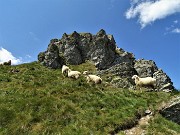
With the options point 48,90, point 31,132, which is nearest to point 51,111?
point 31,132

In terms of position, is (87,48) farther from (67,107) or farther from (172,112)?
(67,107)

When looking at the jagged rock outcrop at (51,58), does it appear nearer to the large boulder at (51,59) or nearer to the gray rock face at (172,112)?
the large boulder at (51,59)

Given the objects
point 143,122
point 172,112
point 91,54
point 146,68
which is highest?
point 91,54

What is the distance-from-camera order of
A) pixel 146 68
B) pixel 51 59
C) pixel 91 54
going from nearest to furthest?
pixel 146 68
pixel 51 59
pixel 91 54

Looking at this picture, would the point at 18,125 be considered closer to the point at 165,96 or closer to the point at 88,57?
the point at 165,96

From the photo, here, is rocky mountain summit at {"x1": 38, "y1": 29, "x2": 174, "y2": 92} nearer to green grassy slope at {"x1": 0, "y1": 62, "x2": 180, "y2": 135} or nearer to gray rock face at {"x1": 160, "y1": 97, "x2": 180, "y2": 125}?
green grassy slope at {"x1": 0, "y1": 62, "x2": 180, "y2": 135}

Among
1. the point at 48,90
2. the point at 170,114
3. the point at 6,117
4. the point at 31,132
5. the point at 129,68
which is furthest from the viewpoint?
the point at 129,68

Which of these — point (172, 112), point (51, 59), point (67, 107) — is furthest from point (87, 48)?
point (67, 107)

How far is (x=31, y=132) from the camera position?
70.1 feet

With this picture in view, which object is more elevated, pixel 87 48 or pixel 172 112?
pixel 87 48

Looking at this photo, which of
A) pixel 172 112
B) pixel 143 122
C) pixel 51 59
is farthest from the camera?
pixel 51 59

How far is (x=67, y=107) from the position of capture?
80.5 feet

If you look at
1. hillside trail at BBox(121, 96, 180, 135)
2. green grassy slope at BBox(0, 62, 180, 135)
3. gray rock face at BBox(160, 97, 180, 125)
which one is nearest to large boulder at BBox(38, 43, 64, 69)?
green grassy slope at BBox(0, 62, 180, 135)

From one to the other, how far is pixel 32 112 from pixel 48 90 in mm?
4970
